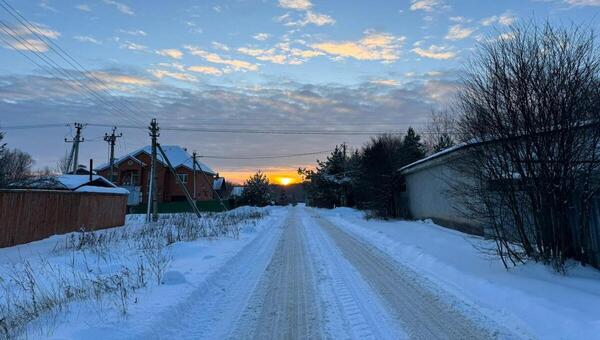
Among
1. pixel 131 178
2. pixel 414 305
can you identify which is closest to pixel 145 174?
pixel 131 178

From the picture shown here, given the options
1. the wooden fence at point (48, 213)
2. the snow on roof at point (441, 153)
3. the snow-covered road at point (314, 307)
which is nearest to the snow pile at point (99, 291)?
the snow-covered road at point (314, 307)

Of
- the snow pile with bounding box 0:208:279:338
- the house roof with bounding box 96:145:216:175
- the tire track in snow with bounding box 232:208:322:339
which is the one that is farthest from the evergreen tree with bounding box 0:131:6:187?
the house roof with bounding box 96:145:216:175

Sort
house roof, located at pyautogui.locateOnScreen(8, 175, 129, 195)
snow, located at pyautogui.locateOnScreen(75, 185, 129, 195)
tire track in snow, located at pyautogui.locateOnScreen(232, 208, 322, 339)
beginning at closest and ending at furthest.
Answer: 1. tire track in snow, located at pyautogui.locateOnScreen(232, 208, 322, 339)
2. house roof, located at pyautogui.locateOnScreen(8, 175, 129, 195)
3. snow, located at pyautogui.locateOnScreen(75, 185, 129, 195)

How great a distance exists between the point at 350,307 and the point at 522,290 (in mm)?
2649

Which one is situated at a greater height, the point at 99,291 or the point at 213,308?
the point at 99,291

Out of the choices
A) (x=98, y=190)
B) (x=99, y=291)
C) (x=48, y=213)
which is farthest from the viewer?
(x=98, y=190)

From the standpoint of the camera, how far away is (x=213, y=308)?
247 inches

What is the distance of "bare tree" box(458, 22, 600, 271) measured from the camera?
7.16 meters

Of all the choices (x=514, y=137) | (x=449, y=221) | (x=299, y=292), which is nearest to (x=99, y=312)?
(x=299, y=292)

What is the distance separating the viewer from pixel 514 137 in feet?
25.2

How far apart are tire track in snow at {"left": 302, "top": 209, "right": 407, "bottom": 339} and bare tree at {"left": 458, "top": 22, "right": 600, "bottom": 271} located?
307 centimetres

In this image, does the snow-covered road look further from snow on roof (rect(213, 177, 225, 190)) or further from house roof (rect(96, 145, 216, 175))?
snow on roof (rect(213, 177, 225, 190))

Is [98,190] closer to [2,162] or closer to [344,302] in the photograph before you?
[2,162]

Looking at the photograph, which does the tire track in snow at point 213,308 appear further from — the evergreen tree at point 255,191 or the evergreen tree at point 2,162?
the evergreen tree at point 255,191
